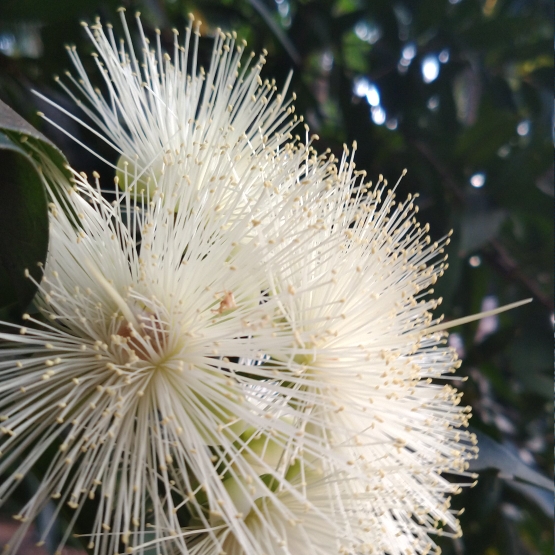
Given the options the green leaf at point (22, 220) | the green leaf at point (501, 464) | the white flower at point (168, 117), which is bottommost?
the green leaf at point (501, 464)

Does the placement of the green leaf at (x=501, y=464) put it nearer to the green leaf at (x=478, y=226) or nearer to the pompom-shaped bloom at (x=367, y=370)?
the pompom-shaped bloom at (x=367, y=370)

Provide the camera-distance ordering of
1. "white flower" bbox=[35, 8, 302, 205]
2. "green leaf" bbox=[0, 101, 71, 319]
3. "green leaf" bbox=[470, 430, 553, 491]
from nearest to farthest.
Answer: "green leaf" bbox=[0, 101, 71, 319] < "white flower" bbox=[35, 8, 302, 205] < "green leaf" bbox=[470, 430, 553, 491]

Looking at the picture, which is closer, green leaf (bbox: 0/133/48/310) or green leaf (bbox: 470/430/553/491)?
green leaf (bbox: 0/133/48/310)

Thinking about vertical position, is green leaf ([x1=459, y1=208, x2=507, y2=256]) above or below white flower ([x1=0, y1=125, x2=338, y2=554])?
above

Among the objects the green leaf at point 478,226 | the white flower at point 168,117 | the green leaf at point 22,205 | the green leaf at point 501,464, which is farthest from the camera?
Result: the green leaf at point 478,226

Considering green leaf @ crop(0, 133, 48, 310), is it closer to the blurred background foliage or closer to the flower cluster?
the flower cluster

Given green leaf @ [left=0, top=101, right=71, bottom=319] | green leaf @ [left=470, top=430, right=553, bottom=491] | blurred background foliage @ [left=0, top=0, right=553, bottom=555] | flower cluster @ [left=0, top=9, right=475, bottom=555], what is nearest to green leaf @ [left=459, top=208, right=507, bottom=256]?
blurred background foliage @ [left=0, top=0, right=553, bottom=555]

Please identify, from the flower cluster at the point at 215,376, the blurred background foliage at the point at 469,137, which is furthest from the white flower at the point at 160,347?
the blurred background foliage at the point at 469,137
